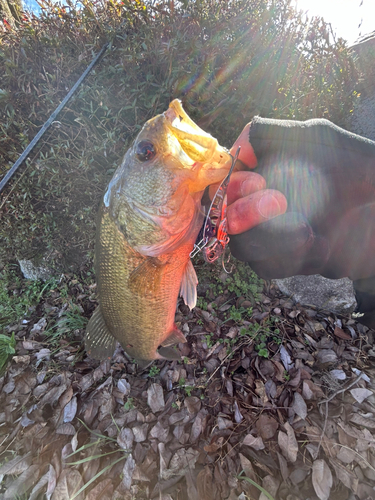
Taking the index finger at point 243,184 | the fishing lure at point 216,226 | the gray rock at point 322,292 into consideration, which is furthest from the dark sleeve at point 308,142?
the gray rock at point 322,292

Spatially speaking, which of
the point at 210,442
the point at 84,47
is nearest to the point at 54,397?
the point at 210,442

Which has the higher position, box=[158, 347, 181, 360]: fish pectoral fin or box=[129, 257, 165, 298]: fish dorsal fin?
box=[129, 257, 165, 298]: fish dorsal fin

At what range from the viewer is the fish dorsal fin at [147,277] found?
1574mm

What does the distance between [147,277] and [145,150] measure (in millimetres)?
786

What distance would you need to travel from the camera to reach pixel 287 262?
1556 mm

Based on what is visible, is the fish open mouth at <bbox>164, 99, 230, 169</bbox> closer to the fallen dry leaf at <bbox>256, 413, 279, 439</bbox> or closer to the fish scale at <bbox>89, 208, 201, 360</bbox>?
the fish scale at <bbox>89, 208, 201, 360</bbox>

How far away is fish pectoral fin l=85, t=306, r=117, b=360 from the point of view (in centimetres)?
204

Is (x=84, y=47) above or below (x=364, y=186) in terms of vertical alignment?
above

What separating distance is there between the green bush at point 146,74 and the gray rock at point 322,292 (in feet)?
5.44

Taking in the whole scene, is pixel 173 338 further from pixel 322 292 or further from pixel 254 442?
pixel 322 292

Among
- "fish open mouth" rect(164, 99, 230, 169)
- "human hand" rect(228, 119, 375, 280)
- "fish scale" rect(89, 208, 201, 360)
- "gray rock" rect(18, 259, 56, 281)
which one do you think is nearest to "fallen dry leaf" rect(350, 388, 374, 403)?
"human hand" rect(228, 119, 375, 280)

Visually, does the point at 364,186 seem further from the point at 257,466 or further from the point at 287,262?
A: the point at 257,466

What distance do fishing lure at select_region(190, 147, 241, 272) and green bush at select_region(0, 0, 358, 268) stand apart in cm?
119

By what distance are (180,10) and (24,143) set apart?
184cm
